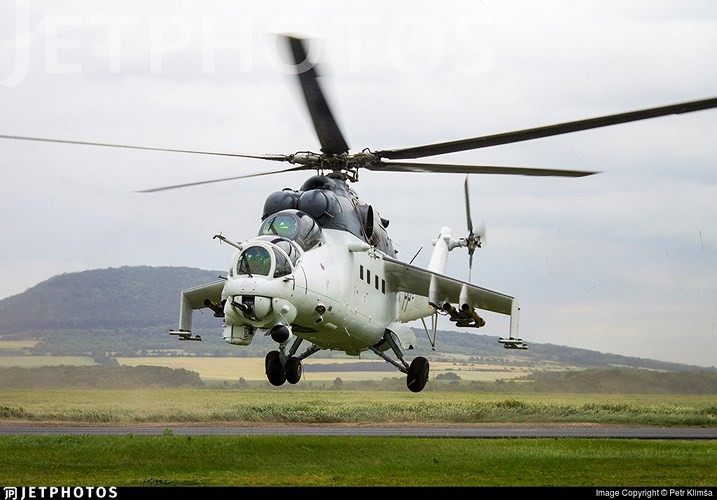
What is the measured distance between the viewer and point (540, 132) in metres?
19.0

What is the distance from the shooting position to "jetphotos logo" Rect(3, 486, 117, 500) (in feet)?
52.5

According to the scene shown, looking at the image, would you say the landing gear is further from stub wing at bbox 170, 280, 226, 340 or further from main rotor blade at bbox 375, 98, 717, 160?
main rotor blade at bbox 375, 98, 717, 160

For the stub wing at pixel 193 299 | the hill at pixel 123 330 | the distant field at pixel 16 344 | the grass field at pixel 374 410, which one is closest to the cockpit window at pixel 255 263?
the stub wing at pixel 193 299

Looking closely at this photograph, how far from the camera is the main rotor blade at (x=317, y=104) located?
52.4 ft

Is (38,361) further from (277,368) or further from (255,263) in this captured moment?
(255,263)

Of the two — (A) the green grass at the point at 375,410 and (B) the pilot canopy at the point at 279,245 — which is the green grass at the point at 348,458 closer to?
(A) the green grass at the point at 375,410

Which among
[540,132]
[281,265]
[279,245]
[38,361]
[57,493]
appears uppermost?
[540,132]

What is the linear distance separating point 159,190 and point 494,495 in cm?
923

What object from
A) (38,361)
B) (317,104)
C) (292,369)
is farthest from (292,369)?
(38,361)

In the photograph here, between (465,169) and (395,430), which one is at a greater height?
(465,169)

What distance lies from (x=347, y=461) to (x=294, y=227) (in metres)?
5.65

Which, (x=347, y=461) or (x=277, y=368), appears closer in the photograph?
(x=347, y=461)

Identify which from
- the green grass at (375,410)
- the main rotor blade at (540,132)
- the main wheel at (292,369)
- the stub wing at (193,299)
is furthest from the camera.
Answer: the green grass at (375,410)

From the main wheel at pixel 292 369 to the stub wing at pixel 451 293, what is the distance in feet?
9.30
